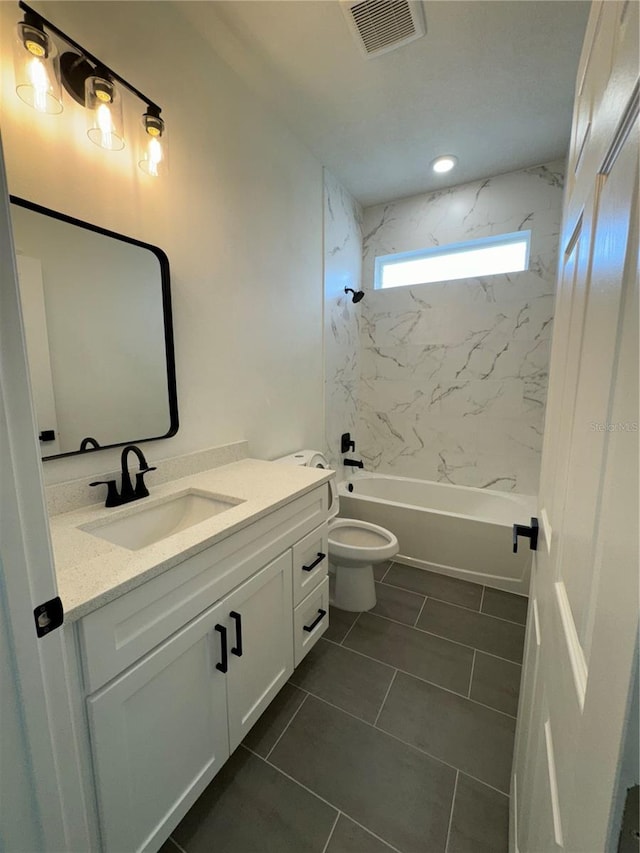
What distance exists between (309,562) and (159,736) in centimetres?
76

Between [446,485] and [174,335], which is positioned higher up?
[174,335]

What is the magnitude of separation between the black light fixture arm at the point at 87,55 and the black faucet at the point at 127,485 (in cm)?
124

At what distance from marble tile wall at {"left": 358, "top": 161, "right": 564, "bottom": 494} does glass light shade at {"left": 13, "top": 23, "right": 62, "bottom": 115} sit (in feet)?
6.16

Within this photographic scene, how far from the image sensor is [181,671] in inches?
36.6

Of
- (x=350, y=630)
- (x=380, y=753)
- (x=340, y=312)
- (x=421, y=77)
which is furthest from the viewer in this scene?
(x=340, y=312)

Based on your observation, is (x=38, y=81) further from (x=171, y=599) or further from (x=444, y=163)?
(x=444, y=163)

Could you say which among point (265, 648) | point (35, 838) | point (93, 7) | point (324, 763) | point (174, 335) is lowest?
point (324, 763)

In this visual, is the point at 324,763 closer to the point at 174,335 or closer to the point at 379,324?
the point at 174,335

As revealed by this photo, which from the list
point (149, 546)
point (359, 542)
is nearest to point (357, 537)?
point (359, 542)

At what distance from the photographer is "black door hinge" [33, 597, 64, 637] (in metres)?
0.54

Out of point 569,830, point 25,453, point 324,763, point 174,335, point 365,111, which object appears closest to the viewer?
point 569,830

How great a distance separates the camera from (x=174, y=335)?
1461 mm

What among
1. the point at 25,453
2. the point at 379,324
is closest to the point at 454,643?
the point at 25,453

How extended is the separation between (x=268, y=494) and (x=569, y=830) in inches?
41.3
